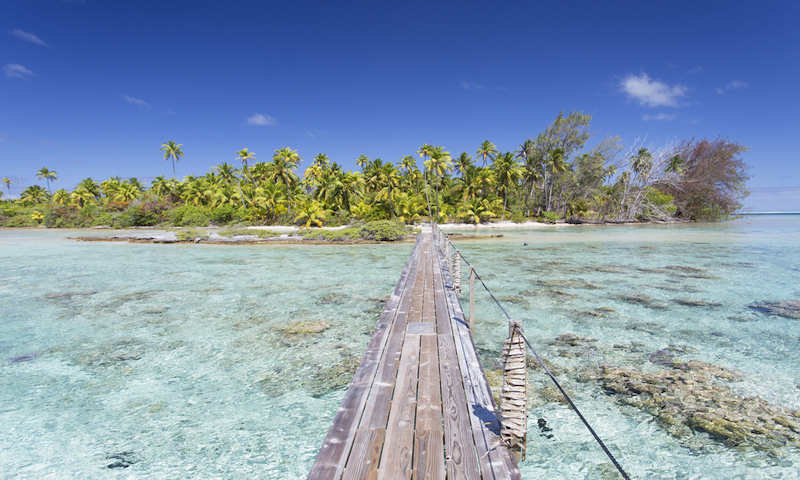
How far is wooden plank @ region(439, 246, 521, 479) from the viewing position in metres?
2.53

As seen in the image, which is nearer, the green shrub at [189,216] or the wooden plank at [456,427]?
the wooden plank at [456,427]

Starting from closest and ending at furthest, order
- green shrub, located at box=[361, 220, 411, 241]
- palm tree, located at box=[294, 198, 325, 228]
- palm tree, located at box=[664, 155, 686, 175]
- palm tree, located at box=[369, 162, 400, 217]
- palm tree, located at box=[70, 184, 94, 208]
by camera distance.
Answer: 1. green shrub, located at box=[361, 220, 411, 241]
2. palm tree, located at box=[294, 198, 325, 228]
3. palm tree, located at box=[369, 162, 400, 217]
4. palm tree, located at box=[664, 155, 686, 175]
5. palm tree, located at box=[70, 184, 94, 208]

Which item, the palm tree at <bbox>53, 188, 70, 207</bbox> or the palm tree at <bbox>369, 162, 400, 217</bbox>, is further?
the palm tree at <bbox>53, 188, 70, 207</bbox>

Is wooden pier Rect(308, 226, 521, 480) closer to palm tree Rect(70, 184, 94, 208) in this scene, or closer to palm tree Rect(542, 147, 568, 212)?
palm tree Rect(542, 147, 568, 212)

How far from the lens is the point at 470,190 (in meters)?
50.7

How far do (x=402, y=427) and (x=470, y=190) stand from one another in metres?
49.4

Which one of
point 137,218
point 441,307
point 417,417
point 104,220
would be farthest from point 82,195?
point 417,417

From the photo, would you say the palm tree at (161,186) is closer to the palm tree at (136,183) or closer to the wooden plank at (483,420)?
the palm tree at (136,183)

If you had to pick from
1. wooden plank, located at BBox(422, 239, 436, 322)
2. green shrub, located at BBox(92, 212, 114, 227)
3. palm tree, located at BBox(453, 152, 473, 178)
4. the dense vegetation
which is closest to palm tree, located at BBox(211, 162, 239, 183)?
the dense vegetation

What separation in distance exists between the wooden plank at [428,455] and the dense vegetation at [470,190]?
4051 centimetres

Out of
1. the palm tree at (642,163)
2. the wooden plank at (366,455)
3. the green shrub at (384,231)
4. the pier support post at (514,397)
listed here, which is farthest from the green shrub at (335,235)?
the palm tree at (642,163)

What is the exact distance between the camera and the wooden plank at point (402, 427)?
A: 2570mm

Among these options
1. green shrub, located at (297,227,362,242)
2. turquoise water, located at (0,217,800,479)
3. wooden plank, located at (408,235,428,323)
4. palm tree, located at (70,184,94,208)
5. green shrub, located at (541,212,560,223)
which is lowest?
turquoise water, located at (0,217,800,479)

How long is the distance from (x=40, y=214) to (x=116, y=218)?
21.0m
